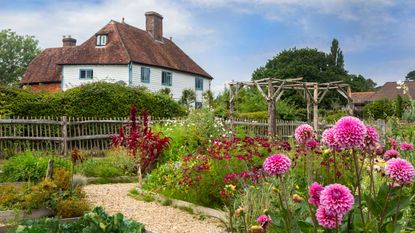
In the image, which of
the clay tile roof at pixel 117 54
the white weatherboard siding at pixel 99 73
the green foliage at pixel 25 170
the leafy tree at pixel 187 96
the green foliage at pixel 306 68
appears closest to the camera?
the green foliage at pixel 25 170

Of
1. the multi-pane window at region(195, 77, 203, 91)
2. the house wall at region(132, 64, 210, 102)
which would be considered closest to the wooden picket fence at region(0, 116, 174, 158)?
the house wall at region(132, 64, 210, 102)

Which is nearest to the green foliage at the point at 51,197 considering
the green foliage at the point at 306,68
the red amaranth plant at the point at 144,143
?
the red amaranth plant at the point at 144,143

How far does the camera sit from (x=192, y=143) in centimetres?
1220

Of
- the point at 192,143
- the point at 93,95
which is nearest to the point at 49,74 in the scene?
the point at 93,95

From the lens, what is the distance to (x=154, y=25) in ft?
114

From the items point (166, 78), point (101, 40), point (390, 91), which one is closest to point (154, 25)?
point (166, 78)

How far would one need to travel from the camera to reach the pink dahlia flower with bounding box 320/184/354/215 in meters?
1.90

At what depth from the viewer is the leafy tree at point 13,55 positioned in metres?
49.2

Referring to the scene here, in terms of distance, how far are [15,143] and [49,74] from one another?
20408 millimetres

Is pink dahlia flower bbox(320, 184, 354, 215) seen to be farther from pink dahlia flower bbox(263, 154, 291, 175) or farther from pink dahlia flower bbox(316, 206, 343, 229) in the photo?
pink dahlia flower bbox(263, 154, 291, 175)

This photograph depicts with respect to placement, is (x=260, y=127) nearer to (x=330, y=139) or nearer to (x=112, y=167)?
(x=112, y=167)

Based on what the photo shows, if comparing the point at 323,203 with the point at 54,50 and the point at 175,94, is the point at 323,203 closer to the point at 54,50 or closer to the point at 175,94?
the point at 175,94

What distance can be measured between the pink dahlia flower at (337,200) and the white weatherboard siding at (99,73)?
1076 inches

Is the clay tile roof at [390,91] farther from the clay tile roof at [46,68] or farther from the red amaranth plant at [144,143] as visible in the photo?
the red amaranth plant at [144,143]
